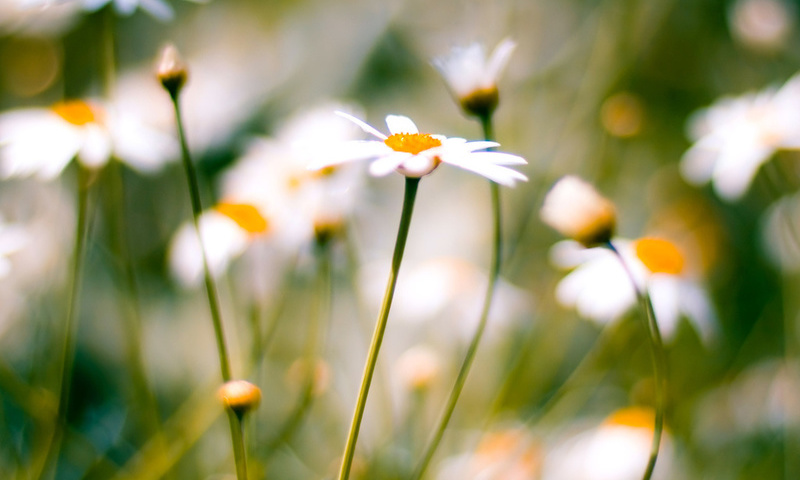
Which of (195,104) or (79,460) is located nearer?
(79,460)

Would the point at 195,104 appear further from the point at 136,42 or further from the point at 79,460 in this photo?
the point at 79,460

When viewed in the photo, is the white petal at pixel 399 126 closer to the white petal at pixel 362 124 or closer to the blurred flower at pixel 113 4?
the white petal at pixel 362 124

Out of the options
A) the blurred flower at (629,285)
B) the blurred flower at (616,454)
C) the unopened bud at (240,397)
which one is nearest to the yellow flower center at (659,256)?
the blurred flower at (629,285)

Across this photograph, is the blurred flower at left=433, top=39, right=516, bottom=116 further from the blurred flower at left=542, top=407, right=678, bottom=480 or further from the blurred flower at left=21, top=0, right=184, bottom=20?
the blurred flower at left=542, top=407, right=678, bottom=480

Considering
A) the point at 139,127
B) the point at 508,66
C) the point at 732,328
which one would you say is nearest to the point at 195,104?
the point at 139,127

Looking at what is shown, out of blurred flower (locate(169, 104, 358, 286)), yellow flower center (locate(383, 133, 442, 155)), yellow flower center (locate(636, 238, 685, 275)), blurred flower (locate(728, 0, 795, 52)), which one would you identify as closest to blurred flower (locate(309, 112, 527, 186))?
yellow flower center (locate(383, 133, 442, 155))

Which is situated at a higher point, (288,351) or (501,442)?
(288,351)

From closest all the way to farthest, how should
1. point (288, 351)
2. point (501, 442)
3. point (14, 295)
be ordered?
point (501, 442) < point (14, 295) < point (288, 351)
